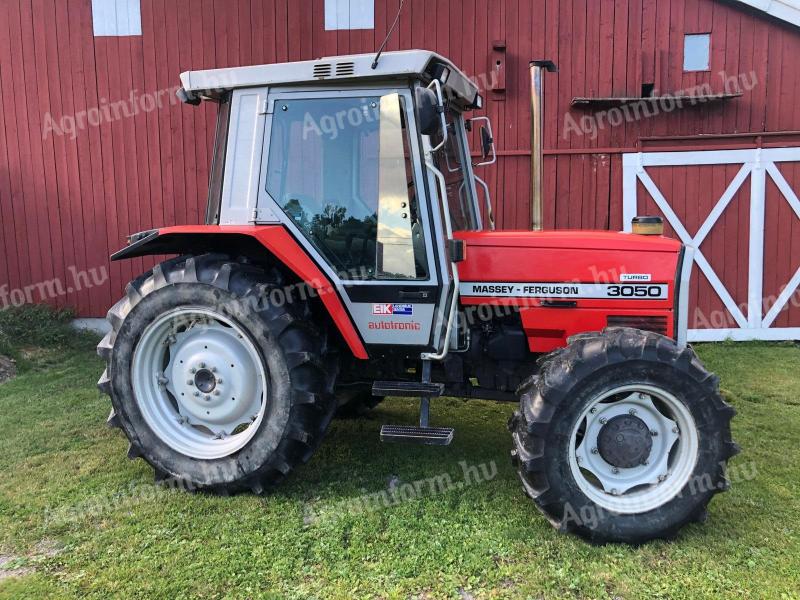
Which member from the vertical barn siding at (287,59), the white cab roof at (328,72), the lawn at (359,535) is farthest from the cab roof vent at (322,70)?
the vertical barn siding at (287,59)

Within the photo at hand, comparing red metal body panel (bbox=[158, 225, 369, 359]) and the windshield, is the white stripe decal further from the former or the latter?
red metal body panel (bbox=[158, 225, 369, 359])

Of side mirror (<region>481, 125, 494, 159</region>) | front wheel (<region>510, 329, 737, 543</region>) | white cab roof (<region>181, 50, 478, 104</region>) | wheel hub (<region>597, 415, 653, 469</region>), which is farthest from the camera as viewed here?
side mirror (<region>481, 125, 494, 159</region>)

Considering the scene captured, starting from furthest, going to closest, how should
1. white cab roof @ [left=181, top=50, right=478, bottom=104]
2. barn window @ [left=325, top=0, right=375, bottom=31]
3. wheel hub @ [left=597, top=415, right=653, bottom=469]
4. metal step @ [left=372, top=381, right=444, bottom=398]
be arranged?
barn window @ [left=325, top=0, right=375, bottom=31], metal step @ [left=372, top=381, right=444, bottom=398], white cab roof @ [left=181, top=50, right=478, bottom=104], wheel hub @ [left=597, top=415, right=653, bottom=469]

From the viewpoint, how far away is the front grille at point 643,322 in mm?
3154

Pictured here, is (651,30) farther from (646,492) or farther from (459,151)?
(646,492)

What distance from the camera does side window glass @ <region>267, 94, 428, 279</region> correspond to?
10.3ft

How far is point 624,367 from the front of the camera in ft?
8.90

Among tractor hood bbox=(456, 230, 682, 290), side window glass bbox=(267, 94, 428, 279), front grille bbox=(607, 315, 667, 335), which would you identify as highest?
side window glass bbox=(267, 94, 428, 279)

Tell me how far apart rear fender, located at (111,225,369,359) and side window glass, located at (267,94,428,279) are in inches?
4.5

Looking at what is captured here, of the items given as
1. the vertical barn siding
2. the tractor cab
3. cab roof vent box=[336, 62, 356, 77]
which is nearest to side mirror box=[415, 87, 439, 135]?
the tractor cab

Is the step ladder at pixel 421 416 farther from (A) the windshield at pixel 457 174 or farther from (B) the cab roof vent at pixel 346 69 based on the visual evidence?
(B) the cab roof vent at pixel 346 69

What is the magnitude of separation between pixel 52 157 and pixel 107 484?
5.79 metres

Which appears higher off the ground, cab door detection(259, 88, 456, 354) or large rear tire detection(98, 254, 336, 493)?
cab door detection(259, 88, 456, 354)

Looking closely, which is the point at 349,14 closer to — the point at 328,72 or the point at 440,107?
the point at 328,72
